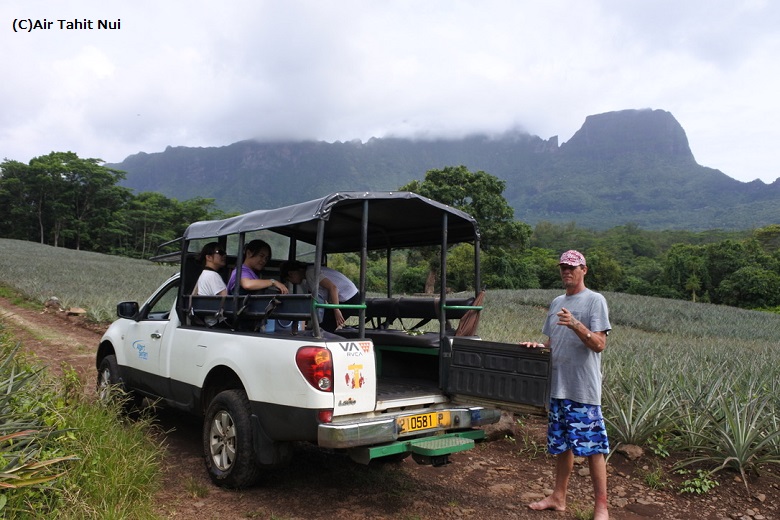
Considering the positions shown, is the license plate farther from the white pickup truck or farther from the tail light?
the tail light

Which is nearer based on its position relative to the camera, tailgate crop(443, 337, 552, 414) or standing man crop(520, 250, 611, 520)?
standing man crop(520, 250, 611, 520)

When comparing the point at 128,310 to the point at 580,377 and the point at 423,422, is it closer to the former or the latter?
the point at 423,422

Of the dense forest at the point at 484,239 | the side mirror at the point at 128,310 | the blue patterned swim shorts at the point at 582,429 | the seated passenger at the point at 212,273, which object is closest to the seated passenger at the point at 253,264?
the seated passenger at the point at 212,273

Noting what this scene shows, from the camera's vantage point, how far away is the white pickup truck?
12.7 ft

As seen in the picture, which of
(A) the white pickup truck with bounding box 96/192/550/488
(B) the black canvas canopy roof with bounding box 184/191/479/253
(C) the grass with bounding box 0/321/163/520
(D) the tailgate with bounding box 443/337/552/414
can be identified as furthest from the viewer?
(B) the black canvas canopy roof with bounding box 184/191/479/253

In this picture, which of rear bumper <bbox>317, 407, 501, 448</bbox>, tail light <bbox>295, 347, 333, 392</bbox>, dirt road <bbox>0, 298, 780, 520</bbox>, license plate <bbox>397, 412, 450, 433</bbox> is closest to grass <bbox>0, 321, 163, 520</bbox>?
dirt road <bbox>0, 298, 780, 520</bbox>

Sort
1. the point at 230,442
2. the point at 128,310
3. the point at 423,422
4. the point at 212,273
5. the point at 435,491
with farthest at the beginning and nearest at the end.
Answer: the point at 128,310 < the point at 212,273 < the point at 435,491 < the point at 230,442 < the point at 423,422

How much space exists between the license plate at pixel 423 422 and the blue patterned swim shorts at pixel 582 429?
879 mm

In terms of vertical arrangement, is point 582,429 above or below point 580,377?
below

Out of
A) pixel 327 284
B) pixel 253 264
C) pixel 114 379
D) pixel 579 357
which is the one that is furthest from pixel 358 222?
pixel 114 379

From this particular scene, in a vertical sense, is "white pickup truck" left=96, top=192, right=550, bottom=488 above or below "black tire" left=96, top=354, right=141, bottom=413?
above

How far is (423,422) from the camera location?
4227mm

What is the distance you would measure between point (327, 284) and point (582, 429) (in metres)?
2.97

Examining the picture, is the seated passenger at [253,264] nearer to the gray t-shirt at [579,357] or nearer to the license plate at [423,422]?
the license plate at [423,422]
